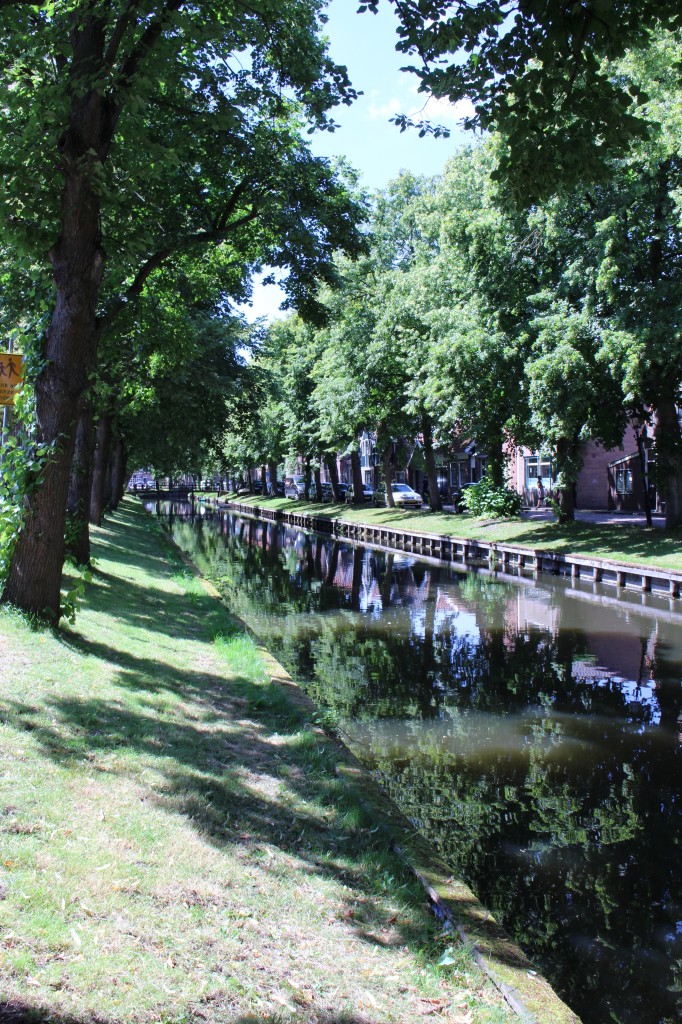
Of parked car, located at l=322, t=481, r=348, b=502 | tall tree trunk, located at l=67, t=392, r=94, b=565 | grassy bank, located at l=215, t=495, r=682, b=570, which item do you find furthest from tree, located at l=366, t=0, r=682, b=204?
parked car, located at l=322, t=481, r=348, b=502

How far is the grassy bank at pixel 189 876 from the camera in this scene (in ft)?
11.3

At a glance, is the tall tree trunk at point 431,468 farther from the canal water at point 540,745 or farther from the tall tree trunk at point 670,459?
the canal water at point 540,745

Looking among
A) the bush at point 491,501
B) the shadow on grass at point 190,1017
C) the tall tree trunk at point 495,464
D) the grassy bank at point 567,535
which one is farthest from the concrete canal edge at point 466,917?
the bush at point 491,501

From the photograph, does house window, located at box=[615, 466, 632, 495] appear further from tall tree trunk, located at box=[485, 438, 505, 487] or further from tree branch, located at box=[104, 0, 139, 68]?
tree branch, located at box=[104, 0, 139, 68]

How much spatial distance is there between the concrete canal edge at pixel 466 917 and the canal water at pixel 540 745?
0.66 metres

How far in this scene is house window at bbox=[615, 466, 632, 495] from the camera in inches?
1727

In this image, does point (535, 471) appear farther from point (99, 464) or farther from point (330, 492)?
point (99, 464)

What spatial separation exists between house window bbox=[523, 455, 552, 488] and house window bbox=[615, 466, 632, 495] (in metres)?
5.96

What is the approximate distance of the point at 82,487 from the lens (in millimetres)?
14539

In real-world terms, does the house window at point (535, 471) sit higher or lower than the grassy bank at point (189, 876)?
higher

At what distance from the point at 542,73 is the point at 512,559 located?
23.5m

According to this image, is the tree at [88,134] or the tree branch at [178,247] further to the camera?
the tree branch at [178,247]

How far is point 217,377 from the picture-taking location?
22562 mm

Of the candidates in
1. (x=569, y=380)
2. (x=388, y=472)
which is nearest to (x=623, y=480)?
(x=388, y=472)
